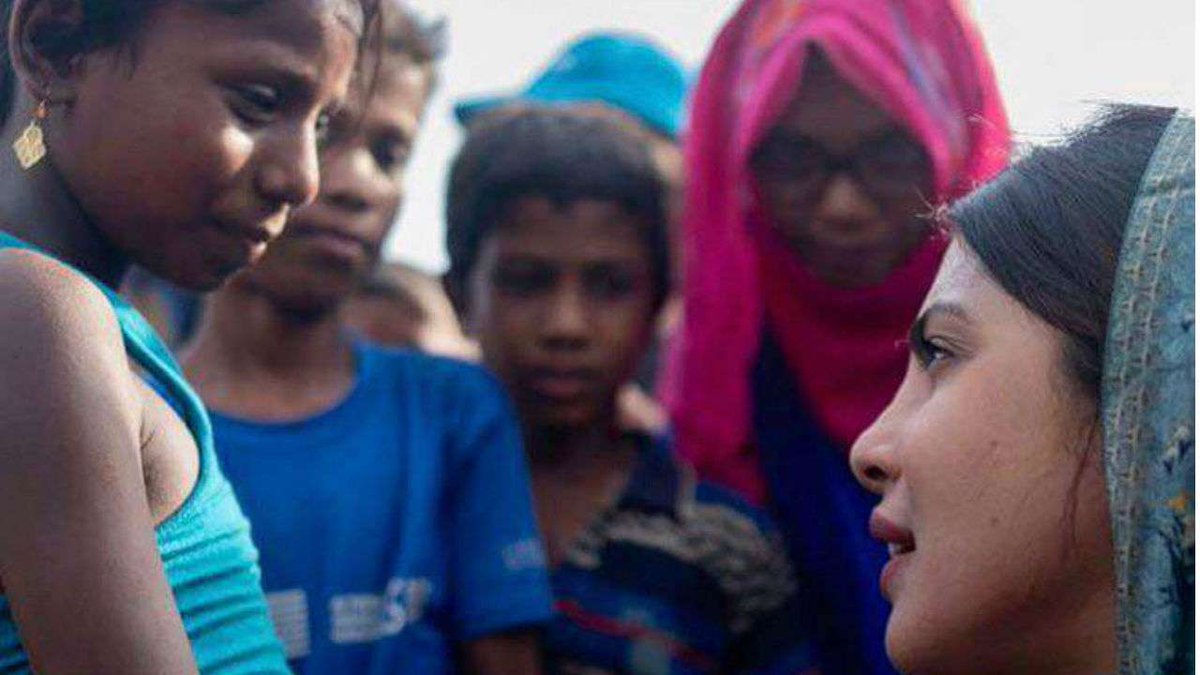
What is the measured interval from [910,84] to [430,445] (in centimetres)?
112

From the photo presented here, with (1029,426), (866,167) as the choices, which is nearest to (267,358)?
(866,167)

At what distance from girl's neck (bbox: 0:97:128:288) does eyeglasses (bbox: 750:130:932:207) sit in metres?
1.60

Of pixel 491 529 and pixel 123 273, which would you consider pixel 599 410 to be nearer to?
pixel 491 529

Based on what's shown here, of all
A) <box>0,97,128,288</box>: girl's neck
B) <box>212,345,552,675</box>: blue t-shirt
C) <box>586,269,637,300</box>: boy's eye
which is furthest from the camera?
<box>586,269,637,300</box>: boy's eye

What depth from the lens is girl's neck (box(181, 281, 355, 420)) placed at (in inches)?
107

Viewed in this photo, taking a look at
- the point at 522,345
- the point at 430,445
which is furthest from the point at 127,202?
the point at 522,345

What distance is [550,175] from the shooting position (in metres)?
3.11

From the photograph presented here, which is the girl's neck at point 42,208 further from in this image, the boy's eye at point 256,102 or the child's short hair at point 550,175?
the child's short hair at point 550,175

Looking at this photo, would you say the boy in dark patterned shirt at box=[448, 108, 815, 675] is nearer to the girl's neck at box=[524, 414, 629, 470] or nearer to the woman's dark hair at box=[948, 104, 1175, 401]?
the girl's neck at box=[524, 414, 629, 470]

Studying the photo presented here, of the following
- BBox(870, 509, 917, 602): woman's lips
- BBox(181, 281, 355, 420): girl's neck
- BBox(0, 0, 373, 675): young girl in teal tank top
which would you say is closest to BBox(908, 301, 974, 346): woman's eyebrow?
BBox(870, 509, 917, 602): woman's lips

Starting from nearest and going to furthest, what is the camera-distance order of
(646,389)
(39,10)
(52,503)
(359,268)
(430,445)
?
(52,503), (39,10), (430,445), (359,268), (646,389)

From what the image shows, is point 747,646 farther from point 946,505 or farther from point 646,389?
point 646,389

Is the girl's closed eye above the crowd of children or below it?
above

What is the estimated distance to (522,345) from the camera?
9.95ft
